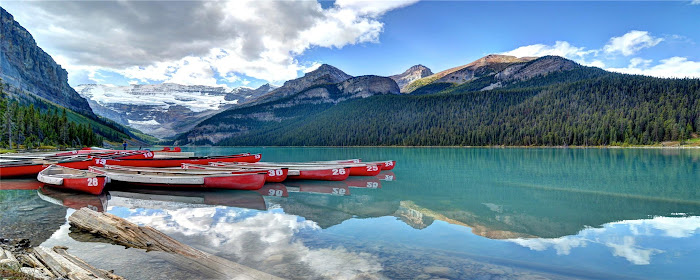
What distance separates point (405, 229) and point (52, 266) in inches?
476

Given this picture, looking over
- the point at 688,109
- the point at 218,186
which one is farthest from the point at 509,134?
the point at 218,186

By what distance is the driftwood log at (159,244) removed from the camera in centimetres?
987

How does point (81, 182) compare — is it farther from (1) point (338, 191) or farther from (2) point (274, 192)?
(1) point (338, 191)

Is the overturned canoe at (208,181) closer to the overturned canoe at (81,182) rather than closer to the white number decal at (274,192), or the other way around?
the white number decal at (274,192)

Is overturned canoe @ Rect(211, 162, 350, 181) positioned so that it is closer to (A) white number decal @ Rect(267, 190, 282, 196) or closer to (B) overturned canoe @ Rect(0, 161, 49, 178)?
(A) white number decal @ Rect(267, 190, 282, 196)

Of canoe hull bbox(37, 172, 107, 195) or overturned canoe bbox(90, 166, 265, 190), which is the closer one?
canoe hull bbox(37, 172, 107, 195)

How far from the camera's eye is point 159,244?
460 inches

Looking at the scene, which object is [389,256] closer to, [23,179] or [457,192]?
[457,192]

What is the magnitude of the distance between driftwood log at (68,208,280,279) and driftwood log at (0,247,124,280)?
2.56 metres

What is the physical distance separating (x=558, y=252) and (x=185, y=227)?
602 inches

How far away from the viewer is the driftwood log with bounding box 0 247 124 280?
7.23 metres

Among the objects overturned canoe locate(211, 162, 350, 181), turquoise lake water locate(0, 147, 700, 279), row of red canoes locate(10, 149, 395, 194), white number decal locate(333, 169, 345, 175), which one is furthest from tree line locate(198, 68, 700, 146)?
row of red canoes locate(10, 149, 395, 194)

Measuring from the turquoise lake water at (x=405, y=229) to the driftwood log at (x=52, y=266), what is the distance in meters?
1.59

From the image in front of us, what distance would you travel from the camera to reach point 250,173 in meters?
26.4
